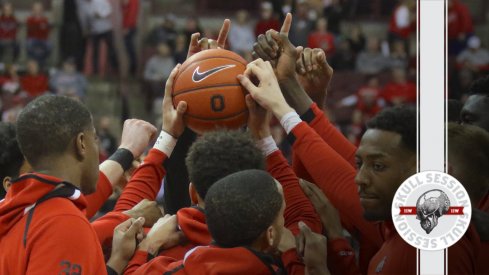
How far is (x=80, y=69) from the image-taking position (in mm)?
11711

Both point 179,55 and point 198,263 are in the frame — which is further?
point 179,55

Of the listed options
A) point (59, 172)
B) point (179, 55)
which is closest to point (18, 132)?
point (59, 172)

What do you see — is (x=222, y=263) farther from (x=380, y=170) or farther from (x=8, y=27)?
(x=8, y=27)

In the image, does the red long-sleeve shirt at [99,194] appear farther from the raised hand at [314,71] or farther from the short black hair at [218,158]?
the raised hand at [314,71]

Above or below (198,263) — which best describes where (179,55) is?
above

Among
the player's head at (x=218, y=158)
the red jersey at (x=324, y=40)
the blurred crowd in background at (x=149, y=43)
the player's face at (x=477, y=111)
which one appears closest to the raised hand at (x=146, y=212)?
the player's head at (x=218, y=158)

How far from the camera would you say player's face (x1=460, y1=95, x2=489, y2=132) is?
9.70ft

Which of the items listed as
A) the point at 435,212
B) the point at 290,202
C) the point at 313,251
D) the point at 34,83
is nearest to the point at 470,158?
the point at 435,212

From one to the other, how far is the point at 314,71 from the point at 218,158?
688mm

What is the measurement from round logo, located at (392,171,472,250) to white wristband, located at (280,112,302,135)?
0.55m

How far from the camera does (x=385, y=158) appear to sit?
8.36ft

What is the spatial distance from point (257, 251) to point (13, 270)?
63cm

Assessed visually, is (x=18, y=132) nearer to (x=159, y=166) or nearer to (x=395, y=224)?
(x=159, y=166)

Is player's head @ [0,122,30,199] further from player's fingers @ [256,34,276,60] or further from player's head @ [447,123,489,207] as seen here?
player's head @ [447,123,489,207]
